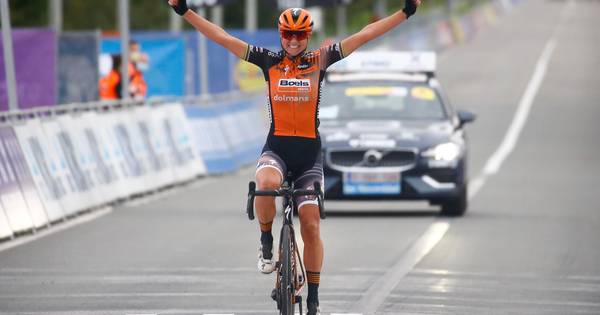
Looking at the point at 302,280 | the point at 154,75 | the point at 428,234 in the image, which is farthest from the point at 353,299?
the point at 154,75

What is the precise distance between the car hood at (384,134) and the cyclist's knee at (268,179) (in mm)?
9454

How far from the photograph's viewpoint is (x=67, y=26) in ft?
335

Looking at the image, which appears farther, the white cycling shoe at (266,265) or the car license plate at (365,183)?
the car license plate at (365,183)

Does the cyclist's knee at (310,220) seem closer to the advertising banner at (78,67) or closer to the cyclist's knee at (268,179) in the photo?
the cyclist's knee at (268,179)

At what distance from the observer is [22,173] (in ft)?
59.6

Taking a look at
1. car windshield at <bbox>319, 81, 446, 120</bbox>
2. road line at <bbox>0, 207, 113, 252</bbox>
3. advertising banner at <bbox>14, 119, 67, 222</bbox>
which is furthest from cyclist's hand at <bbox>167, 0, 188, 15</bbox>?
car windshield at <bbox>319, 81, 446, 120</bbox>

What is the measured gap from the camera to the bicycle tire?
392 inches

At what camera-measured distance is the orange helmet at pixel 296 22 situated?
10484 millimetres

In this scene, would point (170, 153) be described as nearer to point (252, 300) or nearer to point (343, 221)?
point (343, 221)

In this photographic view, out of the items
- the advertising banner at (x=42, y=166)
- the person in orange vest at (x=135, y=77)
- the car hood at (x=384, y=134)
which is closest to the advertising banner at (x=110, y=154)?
the advertising banner at (x=42, y=166)

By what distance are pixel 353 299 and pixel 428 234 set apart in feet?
19.1

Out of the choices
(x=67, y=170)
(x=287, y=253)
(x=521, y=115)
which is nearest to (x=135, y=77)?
(x=67, y=170)

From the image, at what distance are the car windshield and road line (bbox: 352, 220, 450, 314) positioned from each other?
1.81m

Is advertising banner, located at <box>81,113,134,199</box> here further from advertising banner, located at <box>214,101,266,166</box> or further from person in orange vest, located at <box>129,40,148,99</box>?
person in orange vest, located at <box>129,40,148,99</box>
